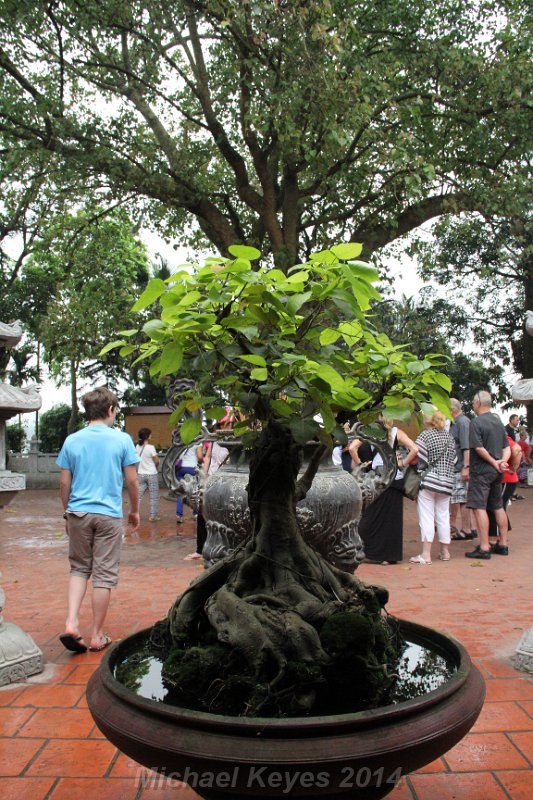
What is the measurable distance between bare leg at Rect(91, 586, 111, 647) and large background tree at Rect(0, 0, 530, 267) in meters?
6.85

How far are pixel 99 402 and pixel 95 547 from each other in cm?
94

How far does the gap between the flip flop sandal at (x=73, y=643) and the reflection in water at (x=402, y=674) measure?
209 cm

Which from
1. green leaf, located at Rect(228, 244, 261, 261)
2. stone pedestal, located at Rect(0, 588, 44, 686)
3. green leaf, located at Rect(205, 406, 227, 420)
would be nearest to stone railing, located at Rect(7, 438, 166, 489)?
stone pedestal, located at Rect(0, 588, 44, 686)

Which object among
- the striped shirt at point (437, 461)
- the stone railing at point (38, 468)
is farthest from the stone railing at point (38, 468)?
the striped shirt at point (437, 461)

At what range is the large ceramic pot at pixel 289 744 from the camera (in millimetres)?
1654

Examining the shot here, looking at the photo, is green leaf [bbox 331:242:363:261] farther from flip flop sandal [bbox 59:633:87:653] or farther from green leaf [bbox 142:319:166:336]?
flip flop sandal [bbox 59:633:87:653]

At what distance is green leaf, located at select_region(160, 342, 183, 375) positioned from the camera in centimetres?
179

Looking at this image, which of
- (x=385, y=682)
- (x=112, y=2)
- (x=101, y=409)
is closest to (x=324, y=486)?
(x=101, y=409)

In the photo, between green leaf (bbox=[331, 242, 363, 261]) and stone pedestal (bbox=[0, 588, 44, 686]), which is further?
stone pedestal (bbox=[0, 588, 44, 686])

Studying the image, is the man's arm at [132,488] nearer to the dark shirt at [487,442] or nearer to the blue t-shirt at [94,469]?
the blue t-shirt at [94,469]

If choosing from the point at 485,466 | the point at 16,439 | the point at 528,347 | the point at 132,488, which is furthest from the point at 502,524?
the point at 16,439

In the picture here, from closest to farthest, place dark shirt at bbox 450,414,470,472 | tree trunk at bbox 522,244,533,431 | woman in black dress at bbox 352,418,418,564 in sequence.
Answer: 1. woman in black dress at bbox 352,418,418,564
2. dark shirt at bbox 450,414,470,472
3. tree trunk at bbox 522,244,533,431

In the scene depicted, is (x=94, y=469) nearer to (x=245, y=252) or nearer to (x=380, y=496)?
(x=245, y=252)

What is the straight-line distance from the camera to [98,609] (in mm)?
4473
